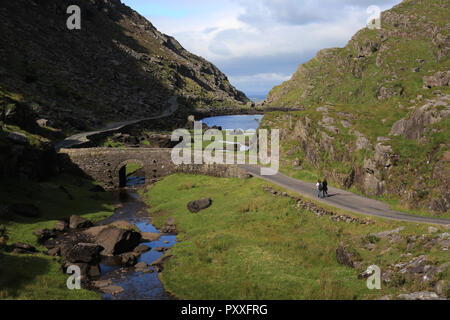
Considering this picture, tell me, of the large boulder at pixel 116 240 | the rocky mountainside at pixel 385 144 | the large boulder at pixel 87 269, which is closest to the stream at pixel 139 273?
the large boulder at pixel 87 269

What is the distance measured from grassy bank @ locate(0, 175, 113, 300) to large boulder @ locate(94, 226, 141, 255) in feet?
19.5

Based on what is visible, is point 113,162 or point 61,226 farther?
point 113,162

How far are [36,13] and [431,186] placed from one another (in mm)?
180208

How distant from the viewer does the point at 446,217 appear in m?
33.2

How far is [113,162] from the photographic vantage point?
68188 mm

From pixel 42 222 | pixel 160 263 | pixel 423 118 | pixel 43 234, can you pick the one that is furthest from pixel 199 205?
pixel 423 118

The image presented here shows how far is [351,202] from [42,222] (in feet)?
118

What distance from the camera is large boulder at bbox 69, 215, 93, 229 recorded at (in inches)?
1791

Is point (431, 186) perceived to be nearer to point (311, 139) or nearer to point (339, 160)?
point (339, 160)

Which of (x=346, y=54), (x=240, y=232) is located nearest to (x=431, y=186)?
(x=240, y=232)

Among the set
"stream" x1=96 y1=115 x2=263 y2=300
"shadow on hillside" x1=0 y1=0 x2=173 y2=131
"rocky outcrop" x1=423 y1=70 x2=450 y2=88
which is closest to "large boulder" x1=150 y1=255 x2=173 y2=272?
"stream" x1=96 y1=115 x2=263 y2=300

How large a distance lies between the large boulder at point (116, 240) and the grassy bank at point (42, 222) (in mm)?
5949

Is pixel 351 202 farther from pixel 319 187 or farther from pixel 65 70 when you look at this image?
pixel 65 70
